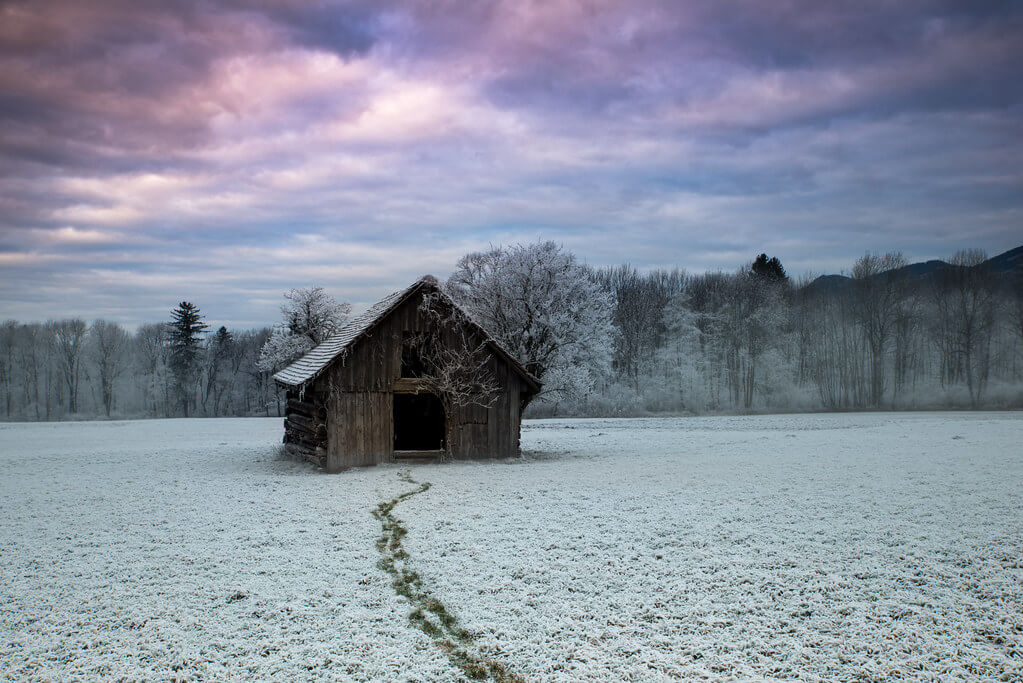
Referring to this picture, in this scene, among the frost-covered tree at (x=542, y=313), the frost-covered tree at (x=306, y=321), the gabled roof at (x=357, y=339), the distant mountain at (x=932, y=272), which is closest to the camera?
the gabled roof at (x=357, y=339)

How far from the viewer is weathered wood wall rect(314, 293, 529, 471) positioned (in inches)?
935

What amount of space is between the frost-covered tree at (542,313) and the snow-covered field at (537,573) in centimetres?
968

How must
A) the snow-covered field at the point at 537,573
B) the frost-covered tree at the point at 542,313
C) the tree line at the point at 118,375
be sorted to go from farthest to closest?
the tree line at the point at 118,375, the frost-covered tree at the point at 542,313, the snow-covered field at the point at 537,573

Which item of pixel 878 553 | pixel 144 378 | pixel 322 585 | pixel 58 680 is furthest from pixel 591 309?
pixel 144 378

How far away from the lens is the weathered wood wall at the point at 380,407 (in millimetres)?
23750

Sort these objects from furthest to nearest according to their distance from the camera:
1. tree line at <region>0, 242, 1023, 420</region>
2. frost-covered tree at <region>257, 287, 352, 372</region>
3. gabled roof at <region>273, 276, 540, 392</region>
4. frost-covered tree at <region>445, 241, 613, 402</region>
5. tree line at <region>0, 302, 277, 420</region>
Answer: tree line at <region>0, 302, 277, 420</region>
tree line at <region>0, 242, 1023, 420</region>
frost-covered tree at <region>257, 287, 352, 372</region>
frost-covered tree at <region>445, 241, 613, 402</region>
gabled roof at <region>273, 276, 540, 392</region>

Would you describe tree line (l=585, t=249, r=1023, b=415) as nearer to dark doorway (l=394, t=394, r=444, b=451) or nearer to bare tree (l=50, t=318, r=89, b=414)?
dark doorway (l=394, t=394, r=444, b=451)

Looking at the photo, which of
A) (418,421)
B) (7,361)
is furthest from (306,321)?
(7,361)

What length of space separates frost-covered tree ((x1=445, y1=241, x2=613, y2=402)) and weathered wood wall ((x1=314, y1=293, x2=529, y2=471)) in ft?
17.6

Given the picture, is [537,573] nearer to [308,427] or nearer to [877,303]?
[308,427]

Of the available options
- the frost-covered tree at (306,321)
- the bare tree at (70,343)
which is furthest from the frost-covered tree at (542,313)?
the bare tree at (70,343)

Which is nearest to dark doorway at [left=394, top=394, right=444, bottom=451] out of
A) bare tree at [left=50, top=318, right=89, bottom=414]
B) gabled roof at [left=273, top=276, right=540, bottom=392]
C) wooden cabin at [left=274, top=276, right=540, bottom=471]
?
wooden cabin at [left=274, top=276, right=540, bottom=471]

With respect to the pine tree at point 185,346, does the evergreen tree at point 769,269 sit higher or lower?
higher

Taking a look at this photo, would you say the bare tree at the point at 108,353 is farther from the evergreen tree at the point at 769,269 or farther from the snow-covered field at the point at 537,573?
the evergreen tree at the point at 769,269
